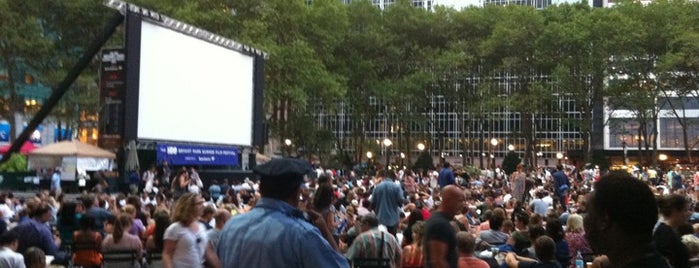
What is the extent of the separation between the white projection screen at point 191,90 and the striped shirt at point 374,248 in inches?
716

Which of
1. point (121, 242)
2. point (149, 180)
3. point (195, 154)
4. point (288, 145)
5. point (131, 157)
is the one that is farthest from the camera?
point (288, 145)

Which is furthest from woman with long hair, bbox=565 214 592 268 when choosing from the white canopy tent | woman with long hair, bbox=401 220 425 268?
the white canopy tent

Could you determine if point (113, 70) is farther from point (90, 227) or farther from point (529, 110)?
point (529, 110)

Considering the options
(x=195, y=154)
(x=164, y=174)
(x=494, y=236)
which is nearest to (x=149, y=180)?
(x=164, y=174)

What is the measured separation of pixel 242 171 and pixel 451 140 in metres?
58.1

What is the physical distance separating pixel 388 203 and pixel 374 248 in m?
4.35

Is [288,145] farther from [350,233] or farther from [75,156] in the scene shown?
[350,233]

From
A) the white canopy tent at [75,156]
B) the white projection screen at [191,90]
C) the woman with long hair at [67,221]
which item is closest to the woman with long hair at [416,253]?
the woman with long hair at [67,221]

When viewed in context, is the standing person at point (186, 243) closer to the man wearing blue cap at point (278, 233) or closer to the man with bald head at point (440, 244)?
the man with bald head at point (440, 244)

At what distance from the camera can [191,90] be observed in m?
27.9

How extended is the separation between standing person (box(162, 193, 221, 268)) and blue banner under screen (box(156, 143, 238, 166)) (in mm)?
20245

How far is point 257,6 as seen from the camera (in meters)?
38.5

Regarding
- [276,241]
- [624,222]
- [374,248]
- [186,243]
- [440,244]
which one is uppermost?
[624,222]

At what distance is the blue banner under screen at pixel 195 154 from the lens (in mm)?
26117
